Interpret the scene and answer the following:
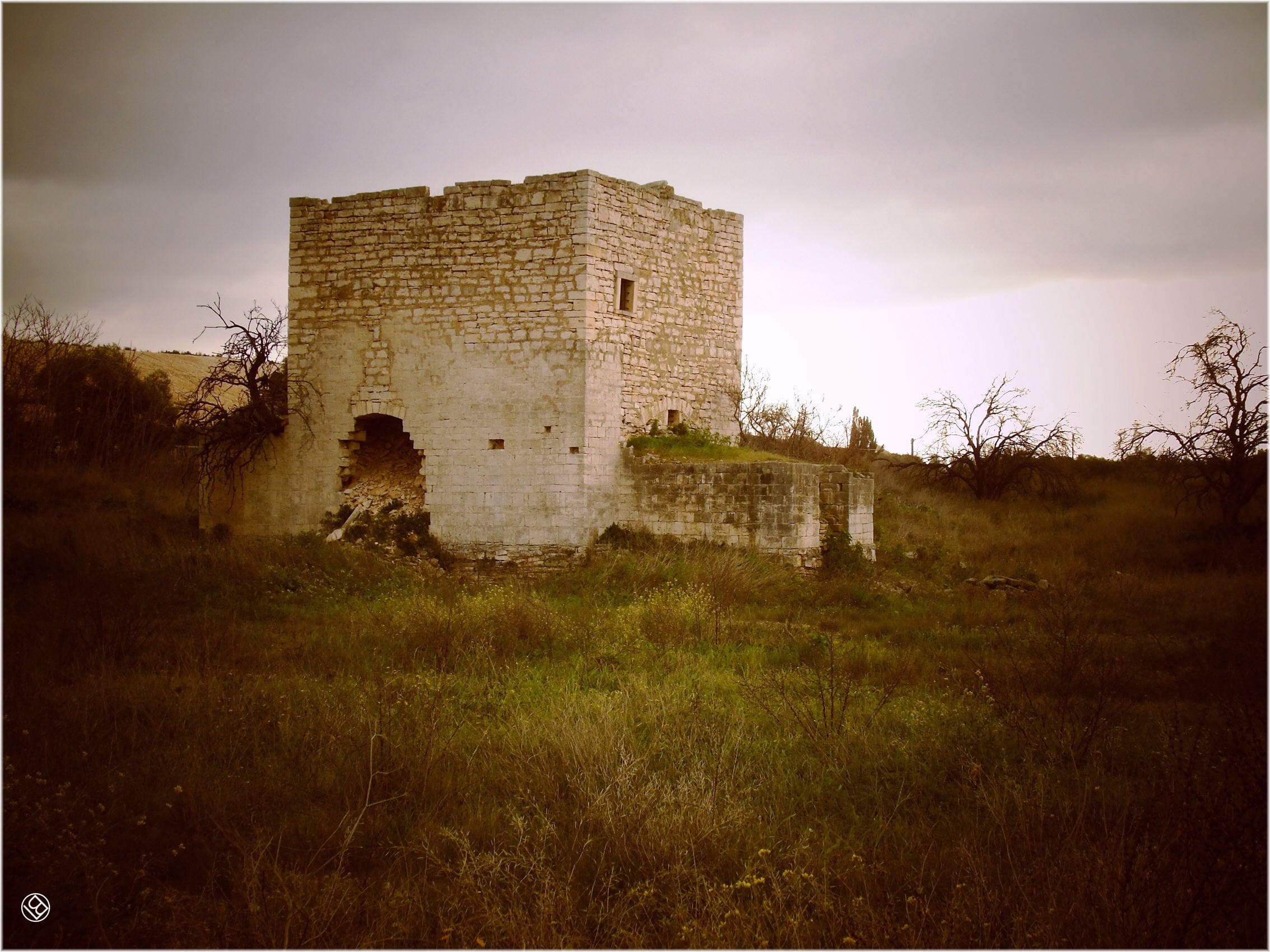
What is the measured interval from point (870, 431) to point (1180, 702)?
2214cm

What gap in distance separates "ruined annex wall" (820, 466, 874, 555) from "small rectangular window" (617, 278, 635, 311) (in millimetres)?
3978

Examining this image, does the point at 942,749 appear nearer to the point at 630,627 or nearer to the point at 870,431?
the point at 630,627

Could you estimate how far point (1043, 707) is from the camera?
5.68 meters

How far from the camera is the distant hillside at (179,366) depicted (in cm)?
3180

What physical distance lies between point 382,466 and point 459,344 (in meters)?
2.67

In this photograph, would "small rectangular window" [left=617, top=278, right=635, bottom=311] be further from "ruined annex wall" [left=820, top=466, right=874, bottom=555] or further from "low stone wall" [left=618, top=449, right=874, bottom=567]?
"ruined annex wall" [left=820, top=466, right=874, bottom=555]

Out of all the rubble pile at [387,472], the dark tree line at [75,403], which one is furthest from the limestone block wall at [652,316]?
the dark tree line at [75,403]

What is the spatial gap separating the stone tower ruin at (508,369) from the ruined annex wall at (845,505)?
9 centimetres

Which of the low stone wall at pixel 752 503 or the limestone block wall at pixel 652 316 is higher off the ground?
the limestone block wall at pixel 652 316

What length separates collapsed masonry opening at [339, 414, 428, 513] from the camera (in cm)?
1322

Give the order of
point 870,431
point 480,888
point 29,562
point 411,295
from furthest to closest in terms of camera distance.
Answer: point 870,431 < point 411,295 < point 29,562 < point 480,888

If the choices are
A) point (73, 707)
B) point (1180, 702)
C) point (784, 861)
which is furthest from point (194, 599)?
point (1180, 702)

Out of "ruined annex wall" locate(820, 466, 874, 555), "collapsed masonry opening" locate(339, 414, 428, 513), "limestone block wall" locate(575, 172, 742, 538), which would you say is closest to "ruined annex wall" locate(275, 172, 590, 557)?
"collapsed masonry opening" locate(339, 414, 428, 513)

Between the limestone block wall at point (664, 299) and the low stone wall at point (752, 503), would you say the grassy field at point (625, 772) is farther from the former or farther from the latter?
the limestone block wall at point (664, 299)
